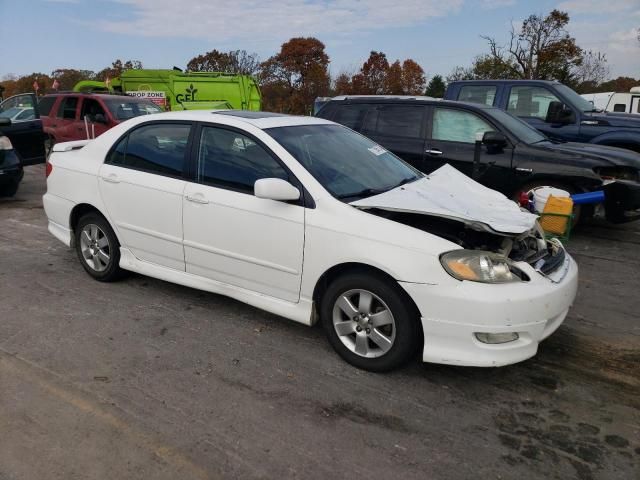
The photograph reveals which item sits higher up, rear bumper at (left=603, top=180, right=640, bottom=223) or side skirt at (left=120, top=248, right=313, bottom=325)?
rear bumper at (left=603, top=180, right=640, bottom=223)

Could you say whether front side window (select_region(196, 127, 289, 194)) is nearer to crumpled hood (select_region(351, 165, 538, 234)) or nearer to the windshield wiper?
the windshield wiper

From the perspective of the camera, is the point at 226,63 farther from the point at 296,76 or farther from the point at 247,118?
the point at 247,118

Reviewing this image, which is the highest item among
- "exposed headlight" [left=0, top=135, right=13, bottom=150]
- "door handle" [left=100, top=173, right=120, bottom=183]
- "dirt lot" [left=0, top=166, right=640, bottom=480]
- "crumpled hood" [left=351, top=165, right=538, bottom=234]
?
"crumpled hood" [left=351, top=165, right=538, bottom=234]

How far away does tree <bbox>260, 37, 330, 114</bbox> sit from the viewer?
36.8 meters

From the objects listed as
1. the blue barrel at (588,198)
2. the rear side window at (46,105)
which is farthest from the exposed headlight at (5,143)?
the blue barrel at (588,198)

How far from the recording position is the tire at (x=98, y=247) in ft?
A: 15.3

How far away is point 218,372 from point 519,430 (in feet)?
5.87

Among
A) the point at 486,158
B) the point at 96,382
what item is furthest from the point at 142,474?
the point at 486,158

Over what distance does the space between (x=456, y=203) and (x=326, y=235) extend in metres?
0.93

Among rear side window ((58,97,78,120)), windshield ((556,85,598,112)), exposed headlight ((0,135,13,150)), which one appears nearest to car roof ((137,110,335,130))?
exposed headlight ((0,135,13,150))

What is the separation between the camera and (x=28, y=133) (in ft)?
30.3

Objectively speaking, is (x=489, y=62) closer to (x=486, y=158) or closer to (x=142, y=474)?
(x=486, y=158)

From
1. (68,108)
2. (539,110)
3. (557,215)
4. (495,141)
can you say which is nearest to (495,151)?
(495,141)

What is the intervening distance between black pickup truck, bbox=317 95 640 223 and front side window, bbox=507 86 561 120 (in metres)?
1.79
